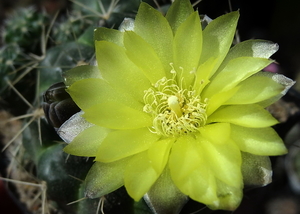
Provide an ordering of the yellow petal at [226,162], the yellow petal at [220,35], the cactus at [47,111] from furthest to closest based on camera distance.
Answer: the cactus at [47,111], the yellow petal at [220,35], the yellow petal at [226,162]

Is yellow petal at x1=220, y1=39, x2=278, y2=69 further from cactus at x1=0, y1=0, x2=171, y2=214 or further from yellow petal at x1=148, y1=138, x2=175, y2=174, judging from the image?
cactus at x1=0, y1=0, x2=171, y2=214

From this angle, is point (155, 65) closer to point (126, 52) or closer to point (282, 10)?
point (126, 52)

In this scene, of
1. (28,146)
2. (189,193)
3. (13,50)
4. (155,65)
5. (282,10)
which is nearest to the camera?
(189,193)

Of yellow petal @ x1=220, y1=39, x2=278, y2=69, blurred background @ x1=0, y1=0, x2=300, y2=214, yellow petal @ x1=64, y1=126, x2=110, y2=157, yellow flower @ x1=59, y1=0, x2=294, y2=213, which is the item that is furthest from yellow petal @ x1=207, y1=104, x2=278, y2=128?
blurred background @ x1=0, y1=0, x2=300, y2=214

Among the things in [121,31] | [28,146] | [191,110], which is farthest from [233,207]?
[28,146]

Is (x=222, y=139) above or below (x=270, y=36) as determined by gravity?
above

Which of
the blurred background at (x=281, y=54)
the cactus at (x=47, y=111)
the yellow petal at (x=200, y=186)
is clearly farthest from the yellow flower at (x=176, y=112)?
the blurred background at (x=281, y=54)

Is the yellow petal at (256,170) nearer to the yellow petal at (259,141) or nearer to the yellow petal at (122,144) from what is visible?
the yellow petal at (259,141)
